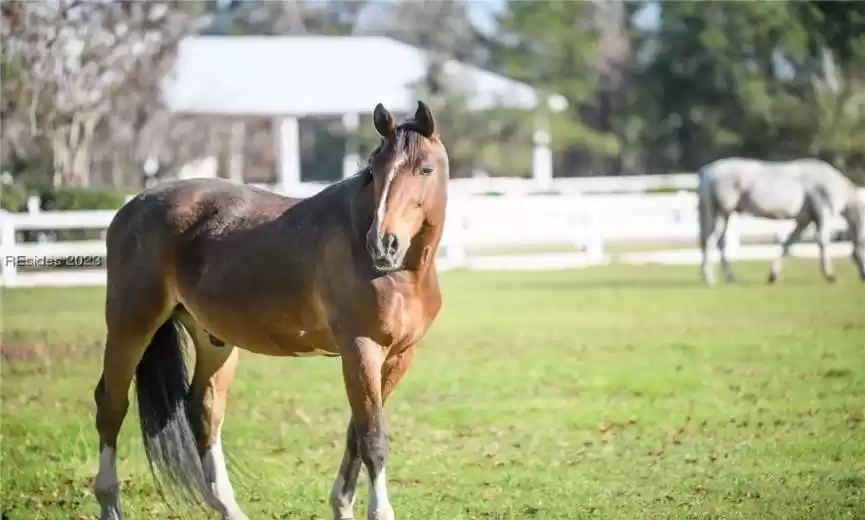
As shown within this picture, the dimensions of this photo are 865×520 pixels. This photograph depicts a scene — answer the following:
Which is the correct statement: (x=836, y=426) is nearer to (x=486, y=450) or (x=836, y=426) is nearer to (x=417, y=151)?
(x=486, y=450)

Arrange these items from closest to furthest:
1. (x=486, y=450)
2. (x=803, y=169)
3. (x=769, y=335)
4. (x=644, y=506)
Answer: (x=644, y=506) → (x=486, y=450) → (x=769, y=335) → (x=803, y=169)

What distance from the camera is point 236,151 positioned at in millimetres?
41219

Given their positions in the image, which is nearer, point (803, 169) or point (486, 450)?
point (486, 450)

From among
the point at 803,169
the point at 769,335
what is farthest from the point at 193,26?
the point at 769,335

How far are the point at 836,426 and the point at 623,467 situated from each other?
1.65 m

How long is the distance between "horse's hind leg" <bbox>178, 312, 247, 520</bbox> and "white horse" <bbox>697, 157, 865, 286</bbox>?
1315 cm

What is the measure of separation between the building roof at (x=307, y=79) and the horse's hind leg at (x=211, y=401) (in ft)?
98.0

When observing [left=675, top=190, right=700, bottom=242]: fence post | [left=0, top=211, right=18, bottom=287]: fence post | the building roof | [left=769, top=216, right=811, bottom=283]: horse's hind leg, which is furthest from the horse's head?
the building roof

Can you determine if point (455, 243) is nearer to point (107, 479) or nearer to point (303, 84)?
point (107, 479)

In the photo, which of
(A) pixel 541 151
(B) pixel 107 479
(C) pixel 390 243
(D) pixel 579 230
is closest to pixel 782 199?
(D) pixel 579 230

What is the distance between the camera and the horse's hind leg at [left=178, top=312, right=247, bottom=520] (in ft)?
20.0

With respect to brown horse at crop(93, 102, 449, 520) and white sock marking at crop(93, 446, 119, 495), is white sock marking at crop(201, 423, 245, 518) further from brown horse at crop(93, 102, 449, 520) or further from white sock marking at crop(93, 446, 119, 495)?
white sock marking at crop(93, 446, 119, 495)

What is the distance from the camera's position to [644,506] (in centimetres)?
612

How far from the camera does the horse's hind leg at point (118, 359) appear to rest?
19.6 ft
